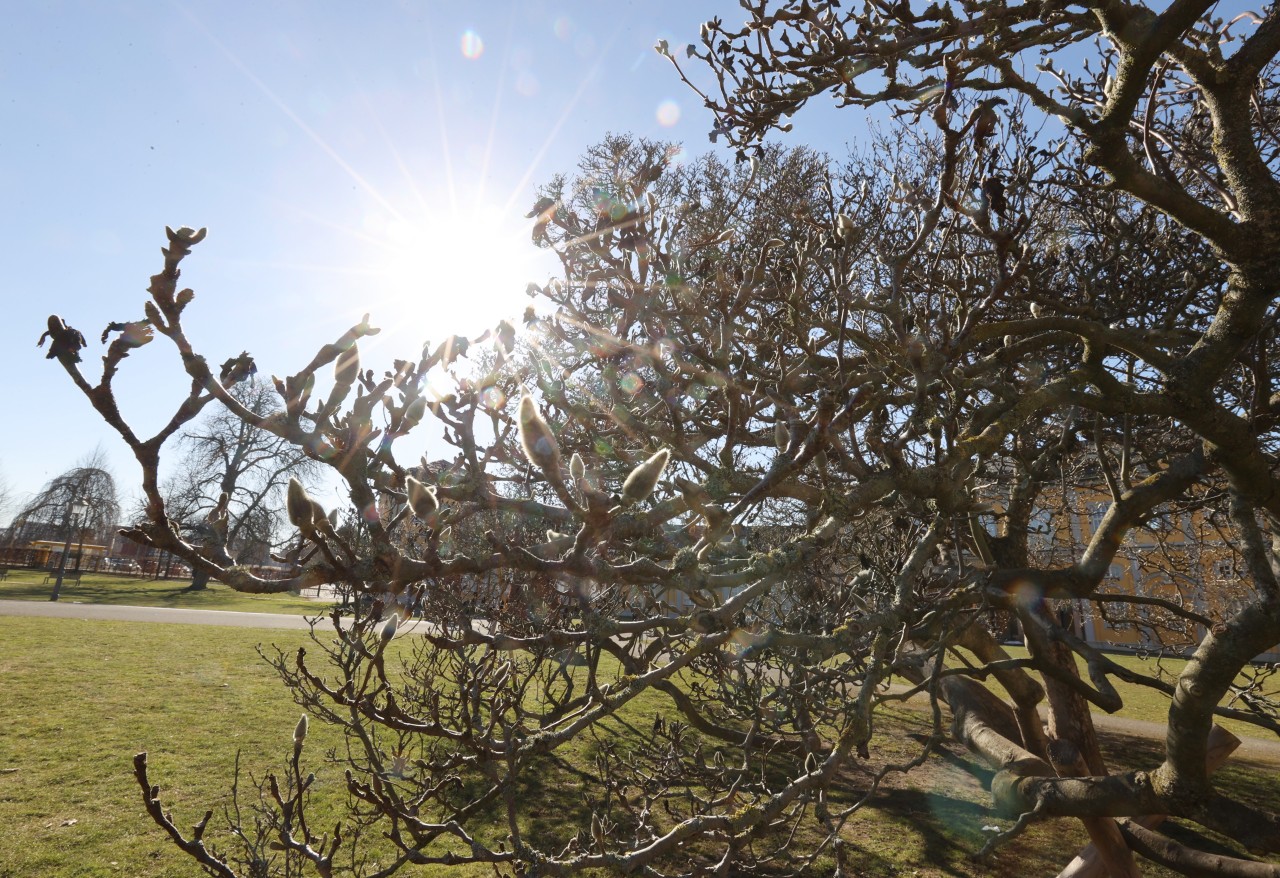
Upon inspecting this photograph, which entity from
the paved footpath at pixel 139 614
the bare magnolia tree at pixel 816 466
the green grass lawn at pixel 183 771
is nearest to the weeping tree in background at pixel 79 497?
the paved footpath at pixel 139 614

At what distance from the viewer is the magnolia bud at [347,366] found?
166 centimetres

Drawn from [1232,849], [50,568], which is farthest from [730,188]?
[50,568]

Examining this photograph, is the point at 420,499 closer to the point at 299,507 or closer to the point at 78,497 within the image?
the point at 299,507

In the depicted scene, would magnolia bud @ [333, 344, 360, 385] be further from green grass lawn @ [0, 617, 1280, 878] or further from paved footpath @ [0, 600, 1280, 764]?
paved footpath @ [0, 600, 1280, 764]

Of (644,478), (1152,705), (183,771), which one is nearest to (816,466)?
(644,478)

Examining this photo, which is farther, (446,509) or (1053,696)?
(1053,696)

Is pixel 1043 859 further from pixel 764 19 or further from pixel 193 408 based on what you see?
pixel 193 408

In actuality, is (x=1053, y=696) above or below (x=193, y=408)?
below

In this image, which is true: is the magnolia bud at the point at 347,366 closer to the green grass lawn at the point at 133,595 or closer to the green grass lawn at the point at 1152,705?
the green grass lawn at the point at 1152,705

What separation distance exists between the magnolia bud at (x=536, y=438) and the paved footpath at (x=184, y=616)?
16943mm

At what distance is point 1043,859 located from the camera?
284 inches

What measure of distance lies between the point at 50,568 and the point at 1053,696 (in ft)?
185

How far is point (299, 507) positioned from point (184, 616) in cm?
2604

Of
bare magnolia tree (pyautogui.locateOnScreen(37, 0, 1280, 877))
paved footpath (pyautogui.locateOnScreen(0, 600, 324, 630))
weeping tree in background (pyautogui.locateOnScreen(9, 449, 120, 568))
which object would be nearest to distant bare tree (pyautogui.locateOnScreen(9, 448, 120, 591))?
weeping tree in background (pyautogui.locateOnScreen(9, 449, 120, 568))
